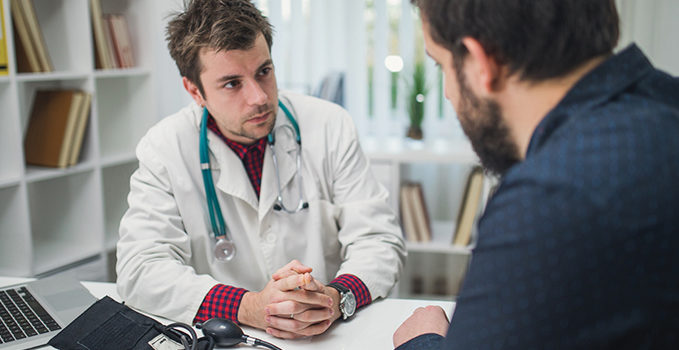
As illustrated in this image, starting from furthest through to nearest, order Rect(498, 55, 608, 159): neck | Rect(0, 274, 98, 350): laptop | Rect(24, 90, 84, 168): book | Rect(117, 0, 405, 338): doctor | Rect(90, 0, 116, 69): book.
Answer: Rect(90, 0, 116, 69): book, Rect(24, 90, 84, 168): book, Rect(117, 0, 405, 338): doctor, Rect(0, 274, 98, 350): laptop, Rect(498, 55, 608, 159): neck

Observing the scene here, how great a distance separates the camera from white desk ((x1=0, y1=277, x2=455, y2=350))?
1.16 meters

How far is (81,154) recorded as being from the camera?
260cm

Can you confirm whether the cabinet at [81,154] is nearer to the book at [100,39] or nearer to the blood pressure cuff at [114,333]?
the book at [100,39]

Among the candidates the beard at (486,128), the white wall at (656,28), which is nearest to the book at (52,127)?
the beard at (486,128)

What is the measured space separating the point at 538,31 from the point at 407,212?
6.95 feet

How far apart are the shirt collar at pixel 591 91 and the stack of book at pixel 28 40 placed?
Result: 2115 mm

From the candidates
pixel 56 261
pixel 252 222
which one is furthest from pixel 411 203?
pixel 56 261

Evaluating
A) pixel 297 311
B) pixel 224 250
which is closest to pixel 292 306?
pixel 297 311

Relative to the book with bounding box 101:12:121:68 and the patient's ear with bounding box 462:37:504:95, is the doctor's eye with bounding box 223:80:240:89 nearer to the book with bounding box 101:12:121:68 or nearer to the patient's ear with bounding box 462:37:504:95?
the patient's ear with bounding box 462:37:504:95

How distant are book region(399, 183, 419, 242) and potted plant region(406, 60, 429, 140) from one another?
265 mm

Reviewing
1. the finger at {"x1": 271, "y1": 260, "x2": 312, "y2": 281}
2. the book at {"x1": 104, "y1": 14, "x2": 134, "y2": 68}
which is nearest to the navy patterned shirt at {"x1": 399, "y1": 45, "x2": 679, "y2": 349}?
the finger at {"x1": 271, "y1": 260, "x2": 312, "y2": 281}

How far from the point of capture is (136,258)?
1410 millimetres

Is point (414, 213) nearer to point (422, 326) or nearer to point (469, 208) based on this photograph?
point (469, 208)

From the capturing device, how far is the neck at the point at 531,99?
774 millimetres
